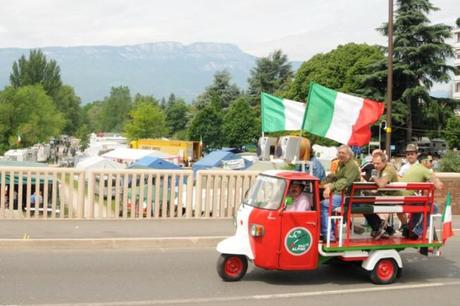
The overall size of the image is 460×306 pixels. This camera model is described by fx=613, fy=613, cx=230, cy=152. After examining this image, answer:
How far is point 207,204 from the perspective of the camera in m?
13.3

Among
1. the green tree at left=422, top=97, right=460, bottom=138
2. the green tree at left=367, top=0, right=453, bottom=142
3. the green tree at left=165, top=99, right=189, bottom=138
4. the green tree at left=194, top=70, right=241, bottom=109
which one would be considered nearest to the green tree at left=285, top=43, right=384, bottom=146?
the green tree at left=367, top=0, right=453, bottom=142

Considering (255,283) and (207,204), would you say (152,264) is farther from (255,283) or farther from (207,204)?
(207,204)

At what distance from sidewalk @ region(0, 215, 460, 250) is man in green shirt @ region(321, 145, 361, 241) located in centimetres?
326

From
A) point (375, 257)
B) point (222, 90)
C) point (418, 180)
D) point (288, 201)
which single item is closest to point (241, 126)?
point (222, 90)

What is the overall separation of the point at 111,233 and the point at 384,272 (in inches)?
195

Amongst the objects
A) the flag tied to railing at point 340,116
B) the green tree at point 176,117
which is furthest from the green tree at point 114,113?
the flag tied to railing at point 340,116

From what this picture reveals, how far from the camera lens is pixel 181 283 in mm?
8094

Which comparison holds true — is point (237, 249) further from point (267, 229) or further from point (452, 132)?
point (452, 132)

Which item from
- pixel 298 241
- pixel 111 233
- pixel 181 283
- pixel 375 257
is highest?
pixel 298 241

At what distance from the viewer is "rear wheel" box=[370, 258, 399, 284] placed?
8453mm

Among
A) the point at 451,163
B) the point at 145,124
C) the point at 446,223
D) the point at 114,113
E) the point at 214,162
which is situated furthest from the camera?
the point at 114,113

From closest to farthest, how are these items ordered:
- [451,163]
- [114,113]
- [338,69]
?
1. [451,163]
2. [338,69]
3. [114,113]

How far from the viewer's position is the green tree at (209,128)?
239 ft

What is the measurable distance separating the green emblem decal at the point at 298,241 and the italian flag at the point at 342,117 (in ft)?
14.1
